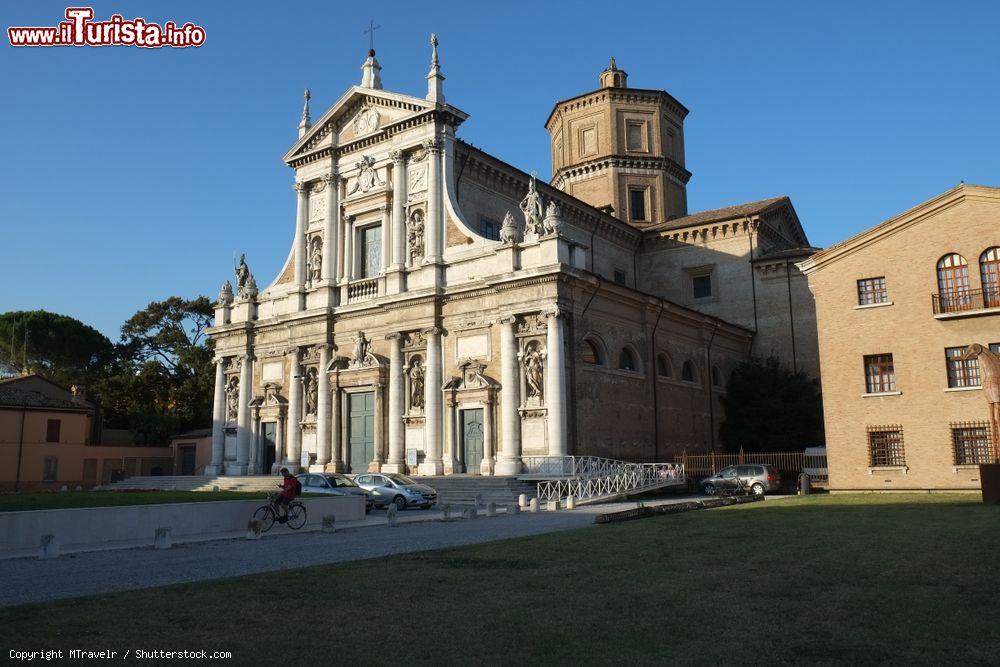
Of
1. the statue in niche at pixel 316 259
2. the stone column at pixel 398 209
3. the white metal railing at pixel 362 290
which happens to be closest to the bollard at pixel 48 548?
the stone column at pixel 398 209

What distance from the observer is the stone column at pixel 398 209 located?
3459 centimetres

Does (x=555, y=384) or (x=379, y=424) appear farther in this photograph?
(x=379, y=424)

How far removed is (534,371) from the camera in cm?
2959

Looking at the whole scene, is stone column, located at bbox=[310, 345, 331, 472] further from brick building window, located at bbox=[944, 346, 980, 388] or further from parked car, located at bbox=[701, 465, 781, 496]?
brick building window, located at bbox=[944, 346, 980, 388]

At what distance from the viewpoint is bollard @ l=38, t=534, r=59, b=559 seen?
13.8m

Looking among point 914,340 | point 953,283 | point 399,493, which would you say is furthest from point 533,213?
point 953,283

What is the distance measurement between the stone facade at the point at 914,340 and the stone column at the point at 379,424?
17.0 meters

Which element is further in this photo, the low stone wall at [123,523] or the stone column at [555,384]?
the stone column at [555,384]

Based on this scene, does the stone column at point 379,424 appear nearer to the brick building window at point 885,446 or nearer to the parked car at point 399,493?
the parked car at point 399,493

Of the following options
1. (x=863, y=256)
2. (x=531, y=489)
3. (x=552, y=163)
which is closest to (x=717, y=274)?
(x=552, y=163)

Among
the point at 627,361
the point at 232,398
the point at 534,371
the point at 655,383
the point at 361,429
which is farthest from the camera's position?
the point at 232,398

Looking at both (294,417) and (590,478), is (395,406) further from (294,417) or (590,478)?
(590,478)

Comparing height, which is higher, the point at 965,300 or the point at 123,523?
the point at 965,300

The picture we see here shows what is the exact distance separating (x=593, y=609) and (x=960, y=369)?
23.3 metres
